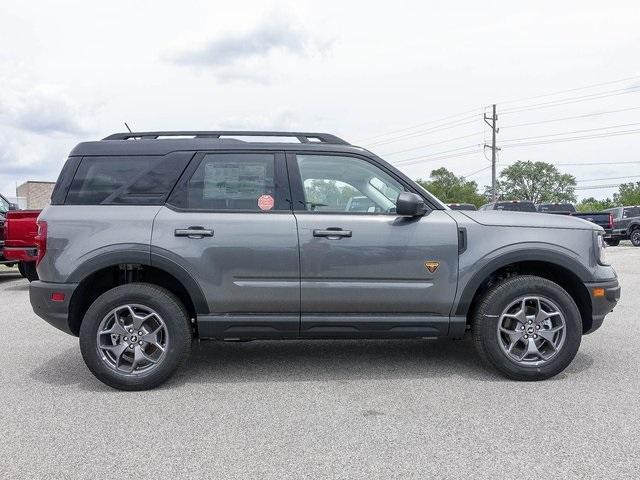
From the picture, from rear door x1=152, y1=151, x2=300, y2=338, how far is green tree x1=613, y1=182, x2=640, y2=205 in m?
92.9

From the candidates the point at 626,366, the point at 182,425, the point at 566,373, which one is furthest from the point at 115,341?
the point at 626,366

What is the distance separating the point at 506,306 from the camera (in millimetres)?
4406

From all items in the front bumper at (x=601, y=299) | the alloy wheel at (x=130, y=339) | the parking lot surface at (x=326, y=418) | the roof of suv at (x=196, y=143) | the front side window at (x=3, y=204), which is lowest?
the parking lot surface at (x=326, y=418)

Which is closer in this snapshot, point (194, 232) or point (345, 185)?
point (194, 232)

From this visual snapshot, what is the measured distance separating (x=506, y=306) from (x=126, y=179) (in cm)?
310

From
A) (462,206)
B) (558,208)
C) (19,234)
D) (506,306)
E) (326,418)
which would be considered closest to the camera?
(326,418)

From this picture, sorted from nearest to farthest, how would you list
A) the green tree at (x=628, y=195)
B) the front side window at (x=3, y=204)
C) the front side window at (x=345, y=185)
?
the front side window at (x=345, y=185) < the front side window at (x=3, y=204) < the green tree at (x=628, y=195)

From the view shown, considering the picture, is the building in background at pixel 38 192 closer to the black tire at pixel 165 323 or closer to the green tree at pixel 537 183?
the black tire at pixel 165 323

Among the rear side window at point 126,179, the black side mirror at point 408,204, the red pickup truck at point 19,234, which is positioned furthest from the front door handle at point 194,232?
the red pickup truck at point 19,234

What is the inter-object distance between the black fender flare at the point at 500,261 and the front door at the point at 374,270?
11 cm

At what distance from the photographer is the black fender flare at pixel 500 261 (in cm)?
440

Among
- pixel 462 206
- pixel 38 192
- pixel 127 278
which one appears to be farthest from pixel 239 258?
pixel 38 192

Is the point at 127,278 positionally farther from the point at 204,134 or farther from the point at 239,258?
the point at 204,134

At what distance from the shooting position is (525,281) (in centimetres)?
443
